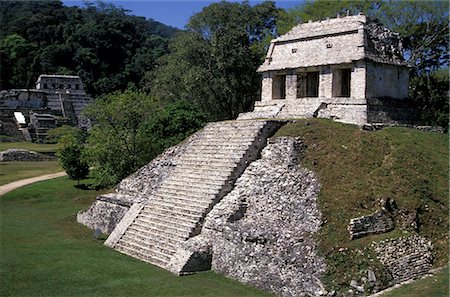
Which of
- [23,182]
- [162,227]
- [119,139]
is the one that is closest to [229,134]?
[162,227]

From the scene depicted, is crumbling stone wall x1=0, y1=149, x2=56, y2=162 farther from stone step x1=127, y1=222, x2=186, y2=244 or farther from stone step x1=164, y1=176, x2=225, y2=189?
stone step x1=127, y1=222, x2=186, y2=244

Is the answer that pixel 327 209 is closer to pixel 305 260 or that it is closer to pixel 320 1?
pixel 305 260

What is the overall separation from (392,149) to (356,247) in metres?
4.60

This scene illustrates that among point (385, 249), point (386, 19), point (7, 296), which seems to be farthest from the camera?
point (386, 19)

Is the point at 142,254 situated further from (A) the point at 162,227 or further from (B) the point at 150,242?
(A) the point at 162,227

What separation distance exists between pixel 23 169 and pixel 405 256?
2474 centimetres

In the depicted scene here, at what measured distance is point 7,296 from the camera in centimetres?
1115

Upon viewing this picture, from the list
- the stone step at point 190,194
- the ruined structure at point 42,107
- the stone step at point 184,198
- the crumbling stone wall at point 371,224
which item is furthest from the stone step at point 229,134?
the ruined structure at point 42,107

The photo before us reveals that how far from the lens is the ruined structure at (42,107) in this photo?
4750 cm

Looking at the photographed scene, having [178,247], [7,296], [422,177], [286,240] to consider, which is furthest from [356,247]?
[7,296]

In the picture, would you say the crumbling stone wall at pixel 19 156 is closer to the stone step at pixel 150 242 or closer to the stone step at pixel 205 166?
the stone step at pixel 205 166

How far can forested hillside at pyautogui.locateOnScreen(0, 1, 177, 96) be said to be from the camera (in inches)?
2862

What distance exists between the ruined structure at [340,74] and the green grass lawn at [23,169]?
13.9 m

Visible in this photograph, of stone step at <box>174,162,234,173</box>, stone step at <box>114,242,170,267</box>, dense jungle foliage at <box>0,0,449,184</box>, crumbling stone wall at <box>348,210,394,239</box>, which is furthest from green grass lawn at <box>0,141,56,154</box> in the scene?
crumbling stone wall at <box>348,210,394,239</box>
